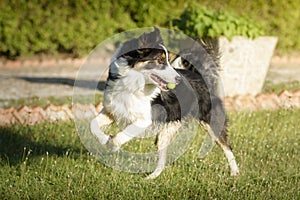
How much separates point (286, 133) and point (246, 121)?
2.18ft

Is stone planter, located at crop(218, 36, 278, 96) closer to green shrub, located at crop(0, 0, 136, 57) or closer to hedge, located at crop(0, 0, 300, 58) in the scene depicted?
hedge, located at crop(0, 0, 300, 58)

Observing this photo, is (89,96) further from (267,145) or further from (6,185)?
(6,185)

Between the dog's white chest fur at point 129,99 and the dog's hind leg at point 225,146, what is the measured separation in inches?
34.3

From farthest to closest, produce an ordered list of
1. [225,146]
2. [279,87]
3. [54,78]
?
[54,78] → [279,87] → [225,146]

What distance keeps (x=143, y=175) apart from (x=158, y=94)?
2.36 ft

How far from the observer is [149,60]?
5.09 meters

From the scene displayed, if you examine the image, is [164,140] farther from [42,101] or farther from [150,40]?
[42,101]

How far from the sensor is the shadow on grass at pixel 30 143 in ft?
19.6

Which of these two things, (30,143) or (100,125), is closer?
(100,125)

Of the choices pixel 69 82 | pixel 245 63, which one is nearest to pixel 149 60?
pixel 245 63

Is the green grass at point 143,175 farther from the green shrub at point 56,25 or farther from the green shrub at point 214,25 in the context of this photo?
the green shrub at point 56,25

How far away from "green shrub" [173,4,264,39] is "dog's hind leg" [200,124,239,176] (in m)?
2.98

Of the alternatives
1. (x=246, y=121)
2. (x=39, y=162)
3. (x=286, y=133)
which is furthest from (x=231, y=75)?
(x=39, y=162)

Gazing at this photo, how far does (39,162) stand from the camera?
222 inches
